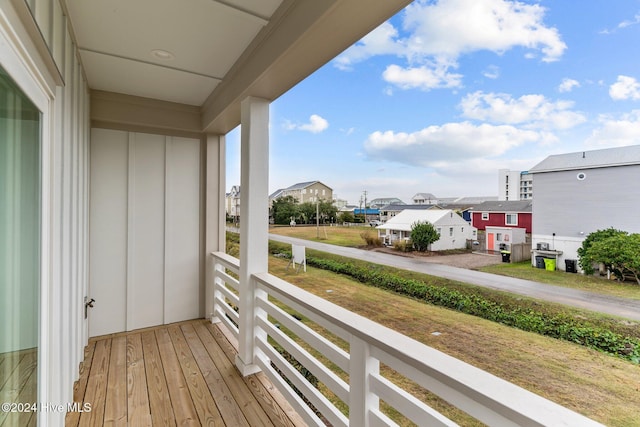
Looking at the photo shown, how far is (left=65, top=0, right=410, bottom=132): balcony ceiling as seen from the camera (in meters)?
1.41

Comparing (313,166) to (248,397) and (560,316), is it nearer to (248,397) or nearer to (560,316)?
(560,316)

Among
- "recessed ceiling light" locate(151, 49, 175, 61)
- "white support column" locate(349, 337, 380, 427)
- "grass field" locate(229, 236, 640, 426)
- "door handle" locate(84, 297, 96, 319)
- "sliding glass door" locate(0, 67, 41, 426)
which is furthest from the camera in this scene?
"door handle" locate(84, 297, 96, 319)

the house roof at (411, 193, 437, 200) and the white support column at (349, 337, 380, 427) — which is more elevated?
the house roof at (411, 193, 437, 200)

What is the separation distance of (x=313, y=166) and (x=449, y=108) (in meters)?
0.88

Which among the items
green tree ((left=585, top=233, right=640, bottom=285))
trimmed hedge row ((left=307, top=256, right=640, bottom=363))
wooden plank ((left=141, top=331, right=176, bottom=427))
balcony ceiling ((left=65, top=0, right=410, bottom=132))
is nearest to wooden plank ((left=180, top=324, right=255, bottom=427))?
wooden plank ((left=141, top=331, right=176, bottom=427))

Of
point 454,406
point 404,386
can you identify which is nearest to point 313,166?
point 404,386

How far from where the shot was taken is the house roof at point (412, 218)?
1050 millimetres

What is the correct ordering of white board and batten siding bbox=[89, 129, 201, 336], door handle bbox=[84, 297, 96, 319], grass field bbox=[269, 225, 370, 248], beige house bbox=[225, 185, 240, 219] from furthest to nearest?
white board and batten siding bbox=[89, 129, 201, 336], beige house bbox=[225, 185, 240, 219], door handle bbox=[84, 297, 96, 319], grass field bbox=[269, 225, 370, 248]

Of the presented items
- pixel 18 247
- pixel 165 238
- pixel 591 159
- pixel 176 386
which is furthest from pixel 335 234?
pixel 165 238

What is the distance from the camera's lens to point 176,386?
7.02 ft

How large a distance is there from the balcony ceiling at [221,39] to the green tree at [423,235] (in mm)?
889

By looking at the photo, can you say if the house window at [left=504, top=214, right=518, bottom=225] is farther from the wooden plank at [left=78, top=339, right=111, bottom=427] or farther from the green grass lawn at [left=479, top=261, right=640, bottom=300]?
the wooden plank at [left=78, top=339, right=111, bottom=427]

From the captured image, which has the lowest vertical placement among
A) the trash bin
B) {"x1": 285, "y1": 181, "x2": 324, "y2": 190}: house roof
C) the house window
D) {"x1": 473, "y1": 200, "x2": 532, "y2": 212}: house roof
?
the trash bin

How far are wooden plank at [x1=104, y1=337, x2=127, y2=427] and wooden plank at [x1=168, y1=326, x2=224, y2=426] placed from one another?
384 mm
